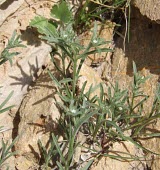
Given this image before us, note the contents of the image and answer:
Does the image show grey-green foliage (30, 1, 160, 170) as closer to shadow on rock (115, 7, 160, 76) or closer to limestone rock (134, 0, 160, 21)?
shadow on rock (115, 7, 160, 76)

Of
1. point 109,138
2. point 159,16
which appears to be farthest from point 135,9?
point 109,138

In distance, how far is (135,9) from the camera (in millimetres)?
3262

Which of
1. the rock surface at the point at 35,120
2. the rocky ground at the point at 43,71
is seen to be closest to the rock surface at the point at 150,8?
the rocky ground at the point at 43,71

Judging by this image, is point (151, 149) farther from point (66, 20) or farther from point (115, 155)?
point (66, 20)

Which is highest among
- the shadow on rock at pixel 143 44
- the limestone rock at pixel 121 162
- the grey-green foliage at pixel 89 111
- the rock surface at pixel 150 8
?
the rock surface at pixel 150 8

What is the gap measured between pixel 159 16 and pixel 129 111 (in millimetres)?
745

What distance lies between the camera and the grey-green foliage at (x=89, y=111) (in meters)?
2.57

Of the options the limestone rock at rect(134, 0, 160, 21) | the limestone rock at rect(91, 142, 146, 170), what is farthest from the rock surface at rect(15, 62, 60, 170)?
the limestone rock at rect(134, 0, 160, 21)

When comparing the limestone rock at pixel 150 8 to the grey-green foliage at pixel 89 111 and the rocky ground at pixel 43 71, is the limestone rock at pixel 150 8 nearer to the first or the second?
the rocky ground at pixel 43 71

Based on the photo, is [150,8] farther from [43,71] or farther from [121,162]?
[121,162]

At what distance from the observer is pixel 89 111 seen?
2596mm

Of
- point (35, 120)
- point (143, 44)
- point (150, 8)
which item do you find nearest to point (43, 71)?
point (35, 120)

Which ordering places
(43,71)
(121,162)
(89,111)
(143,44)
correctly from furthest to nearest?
(143,44)
(43,71)
(121,162)
(89,111)

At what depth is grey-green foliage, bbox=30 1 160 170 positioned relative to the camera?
2566 millimetres
